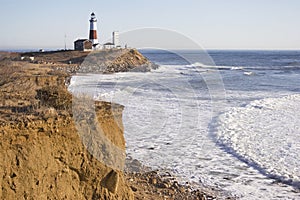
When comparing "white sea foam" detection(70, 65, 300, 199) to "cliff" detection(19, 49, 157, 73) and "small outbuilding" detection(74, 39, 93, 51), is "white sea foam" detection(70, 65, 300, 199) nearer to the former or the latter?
"cliff" detection(19, 49, 157, 73)

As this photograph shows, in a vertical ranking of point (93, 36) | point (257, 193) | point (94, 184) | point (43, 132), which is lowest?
point (257, 193)

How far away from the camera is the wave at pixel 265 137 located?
410 inches

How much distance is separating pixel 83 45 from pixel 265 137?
43.8 m

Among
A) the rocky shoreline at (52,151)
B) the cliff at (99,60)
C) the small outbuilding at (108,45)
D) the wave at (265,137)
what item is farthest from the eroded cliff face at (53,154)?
the small outbuilding at (108,45)

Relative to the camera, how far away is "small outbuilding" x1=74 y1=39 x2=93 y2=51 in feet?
177

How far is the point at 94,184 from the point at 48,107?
1588 millimetres

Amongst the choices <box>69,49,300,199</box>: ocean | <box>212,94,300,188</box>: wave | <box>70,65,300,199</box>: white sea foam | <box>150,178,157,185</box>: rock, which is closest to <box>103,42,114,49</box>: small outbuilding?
<box>70,65,300,199</box>: white sea foam

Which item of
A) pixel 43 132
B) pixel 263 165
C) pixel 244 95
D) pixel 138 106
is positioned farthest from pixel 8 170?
pixel 244 95

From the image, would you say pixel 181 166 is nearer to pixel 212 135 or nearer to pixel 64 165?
pixel 212 135

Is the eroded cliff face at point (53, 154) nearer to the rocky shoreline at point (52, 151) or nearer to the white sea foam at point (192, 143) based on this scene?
the rocky shoreline at point (52, 151)

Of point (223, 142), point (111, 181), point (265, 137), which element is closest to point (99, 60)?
point (265, 137)

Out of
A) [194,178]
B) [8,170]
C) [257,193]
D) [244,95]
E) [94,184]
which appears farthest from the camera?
[244,95]

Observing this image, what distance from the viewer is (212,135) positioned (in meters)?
Result: 14.3

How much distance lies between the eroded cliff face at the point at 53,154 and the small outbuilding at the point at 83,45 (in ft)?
159
